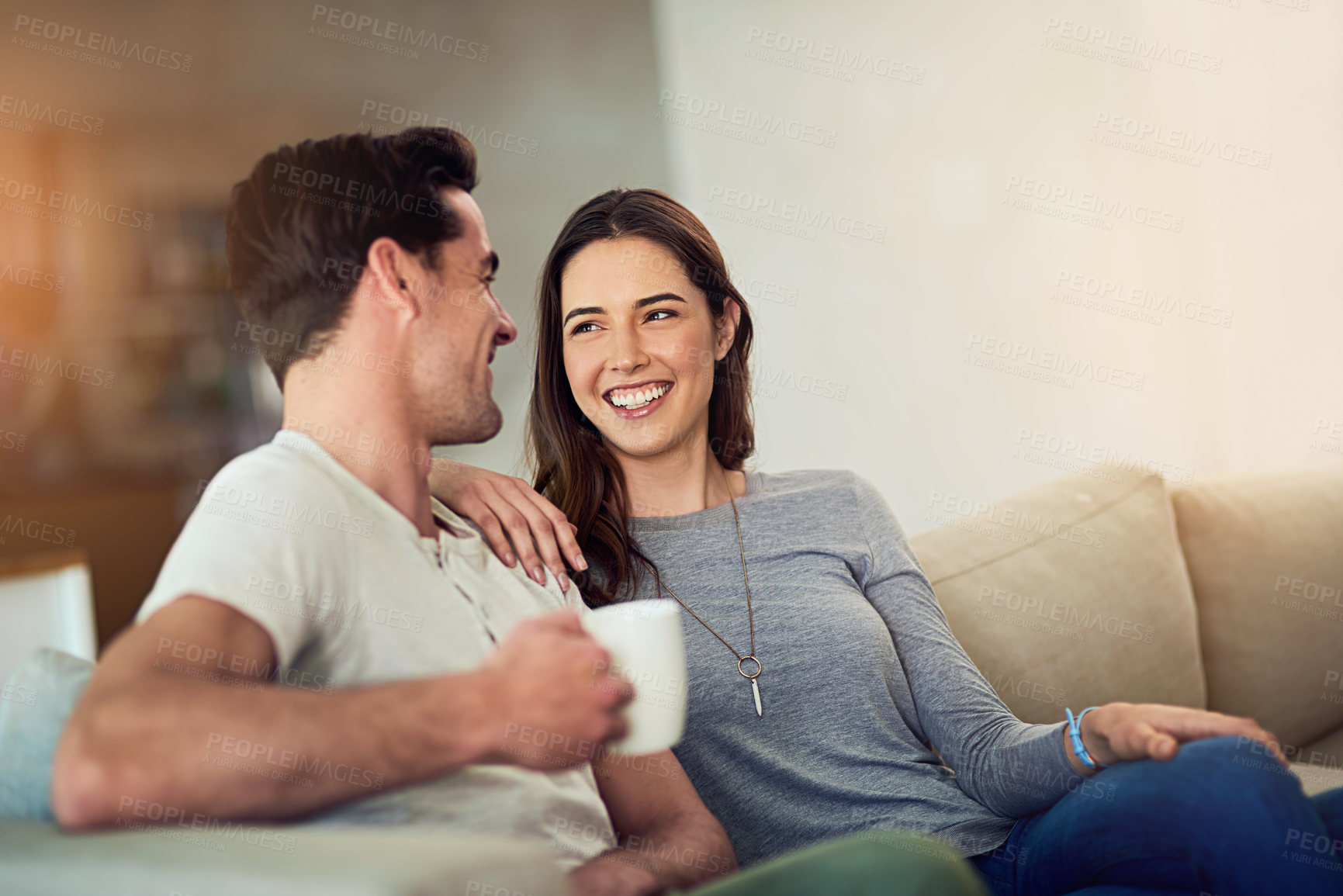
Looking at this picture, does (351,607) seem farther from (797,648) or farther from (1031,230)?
(1031,230)

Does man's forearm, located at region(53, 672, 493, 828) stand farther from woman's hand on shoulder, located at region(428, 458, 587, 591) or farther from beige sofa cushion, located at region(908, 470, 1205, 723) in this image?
beige sofa cushion, located at region(908, 470, 1205, 723)

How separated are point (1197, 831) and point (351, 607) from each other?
792mm

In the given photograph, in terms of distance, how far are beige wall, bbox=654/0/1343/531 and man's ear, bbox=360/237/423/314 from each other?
1.52 metres

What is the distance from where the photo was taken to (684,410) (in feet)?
4.50

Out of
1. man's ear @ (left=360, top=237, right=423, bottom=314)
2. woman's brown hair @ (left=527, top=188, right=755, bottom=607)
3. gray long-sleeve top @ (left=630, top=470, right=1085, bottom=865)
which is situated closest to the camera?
man's ear @ (left=360, top=237, right=423, bottom=314)

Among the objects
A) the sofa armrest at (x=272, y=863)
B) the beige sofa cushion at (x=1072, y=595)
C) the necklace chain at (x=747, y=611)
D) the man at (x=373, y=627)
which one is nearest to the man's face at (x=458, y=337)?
the man at (x=373, y=627)

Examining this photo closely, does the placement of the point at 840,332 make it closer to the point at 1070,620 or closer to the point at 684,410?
the point at 1070,620

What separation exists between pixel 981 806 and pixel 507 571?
66 centimetres

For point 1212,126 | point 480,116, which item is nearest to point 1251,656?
point 1212,126

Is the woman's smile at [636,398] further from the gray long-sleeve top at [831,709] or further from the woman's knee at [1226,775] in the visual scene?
the woman's knee at [1226,775]

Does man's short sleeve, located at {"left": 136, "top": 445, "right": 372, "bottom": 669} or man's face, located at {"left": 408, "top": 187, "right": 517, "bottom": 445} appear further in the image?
man's face, located at {"left": 408, "top": 187, "right": 517, "bottom": 445}

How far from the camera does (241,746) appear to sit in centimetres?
60

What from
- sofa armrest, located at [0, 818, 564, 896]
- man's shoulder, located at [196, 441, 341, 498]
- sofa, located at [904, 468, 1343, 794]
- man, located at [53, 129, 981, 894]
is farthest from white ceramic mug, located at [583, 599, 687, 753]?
sofa, located at [904, 468, 1343, 794]

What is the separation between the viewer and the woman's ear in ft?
4.92
